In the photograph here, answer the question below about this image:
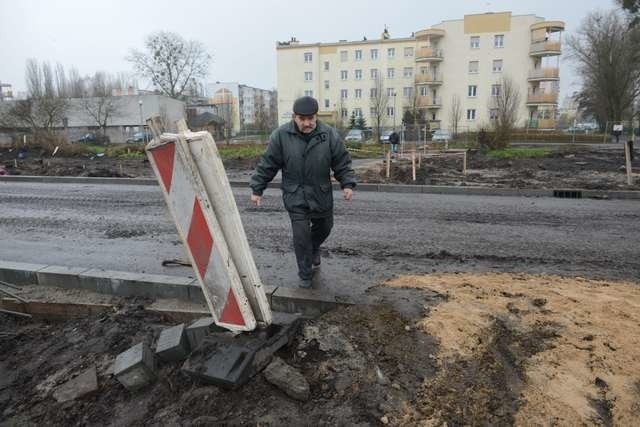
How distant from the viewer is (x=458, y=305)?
11.8 feet

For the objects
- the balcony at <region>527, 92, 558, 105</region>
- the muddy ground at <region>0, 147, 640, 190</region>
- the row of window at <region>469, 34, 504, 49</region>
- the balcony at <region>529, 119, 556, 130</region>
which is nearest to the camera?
the muddy ground at <region>0, 147, 640, 190</region>

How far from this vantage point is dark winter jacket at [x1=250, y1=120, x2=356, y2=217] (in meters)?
3.91

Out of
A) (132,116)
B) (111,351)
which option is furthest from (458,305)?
(132,116)

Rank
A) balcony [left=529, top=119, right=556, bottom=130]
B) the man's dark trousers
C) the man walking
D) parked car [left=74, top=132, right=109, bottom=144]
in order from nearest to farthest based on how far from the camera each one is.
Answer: the man walking → the man's dark trousers → parked car [left=74, top=132, right=109, bottom=144] → balcony [left=529, top=119, right=556, bottom=130]

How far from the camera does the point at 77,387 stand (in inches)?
107

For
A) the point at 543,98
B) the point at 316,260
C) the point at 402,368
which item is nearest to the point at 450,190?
the point at 316,260

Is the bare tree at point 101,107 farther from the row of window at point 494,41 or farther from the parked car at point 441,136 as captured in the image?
the row of window at point 494,41

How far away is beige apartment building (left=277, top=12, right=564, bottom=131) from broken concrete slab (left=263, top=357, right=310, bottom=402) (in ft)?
154

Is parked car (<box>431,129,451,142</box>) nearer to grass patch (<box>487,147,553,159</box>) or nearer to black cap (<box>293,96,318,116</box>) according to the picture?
grass patch (<box>487,147,553,159</box>)

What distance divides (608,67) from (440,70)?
1834 cm

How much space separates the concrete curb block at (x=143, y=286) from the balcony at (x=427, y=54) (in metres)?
55.5

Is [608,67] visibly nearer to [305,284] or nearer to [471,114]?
[471,114]

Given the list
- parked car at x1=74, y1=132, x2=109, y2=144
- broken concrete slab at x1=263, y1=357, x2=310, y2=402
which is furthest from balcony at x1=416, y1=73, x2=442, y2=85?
broken concrete slab at x1=263, y1=357, x2=310, y2=402

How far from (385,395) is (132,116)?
62845 mm
